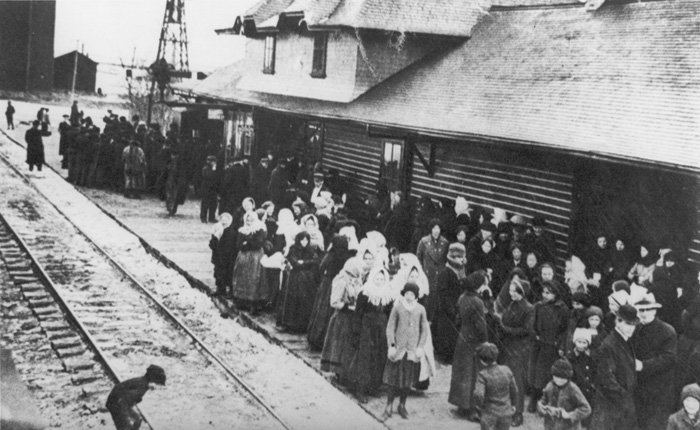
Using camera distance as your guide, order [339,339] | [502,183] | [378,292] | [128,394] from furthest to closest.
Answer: [502,183] → [339,339] → [378,292] → [128,394]

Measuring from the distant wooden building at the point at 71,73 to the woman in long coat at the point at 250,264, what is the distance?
28.9 meters

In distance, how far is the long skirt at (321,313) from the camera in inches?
419

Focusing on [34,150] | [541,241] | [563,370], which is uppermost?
[34,150]

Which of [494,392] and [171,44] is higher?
→ [171,44]

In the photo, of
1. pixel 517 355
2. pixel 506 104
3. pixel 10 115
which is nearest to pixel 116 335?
pixel 517 355

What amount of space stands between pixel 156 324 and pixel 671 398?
7.66m

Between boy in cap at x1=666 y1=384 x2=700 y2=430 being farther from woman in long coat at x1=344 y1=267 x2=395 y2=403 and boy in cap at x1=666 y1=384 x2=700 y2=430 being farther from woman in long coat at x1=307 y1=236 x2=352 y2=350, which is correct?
woman in long coat at x1=307 y1=236 x2=352 y2=350

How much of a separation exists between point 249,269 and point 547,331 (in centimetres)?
524

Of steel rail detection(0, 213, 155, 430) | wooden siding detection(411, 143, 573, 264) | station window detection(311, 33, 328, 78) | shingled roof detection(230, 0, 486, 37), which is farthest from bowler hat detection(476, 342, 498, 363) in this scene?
station window detection(311, 33, 328, 78)

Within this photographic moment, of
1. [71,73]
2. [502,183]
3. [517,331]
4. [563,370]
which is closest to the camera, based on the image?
[563,370]

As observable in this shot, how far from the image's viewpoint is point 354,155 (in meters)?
19.8

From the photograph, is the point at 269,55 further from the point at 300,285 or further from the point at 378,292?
the point at 378,292

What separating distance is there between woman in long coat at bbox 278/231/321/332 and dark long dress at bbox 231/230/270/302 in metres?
0.81

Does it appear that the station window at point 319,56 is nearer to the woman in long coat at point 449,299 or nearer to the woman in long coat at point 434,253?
the woman in long coat at point 434,253
